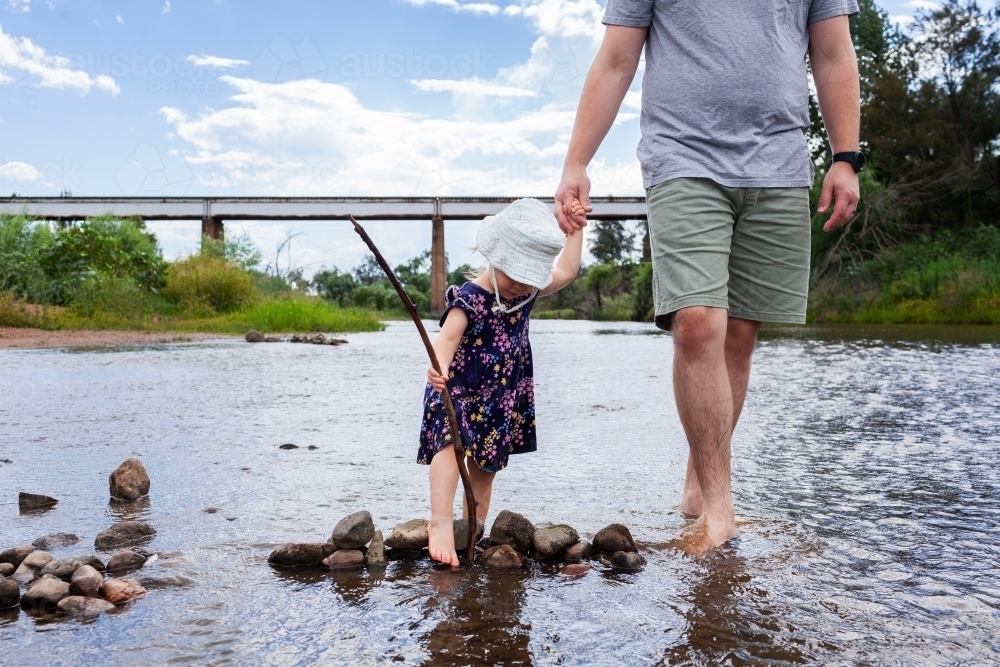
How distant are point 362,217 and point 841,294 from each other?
22438 mm

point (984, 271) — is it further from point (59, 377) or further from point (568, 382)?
point (59, 377)

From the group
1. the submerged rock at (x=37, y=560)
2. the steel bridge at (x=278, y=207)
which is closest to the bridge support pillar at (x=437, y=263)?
the steel bridge at (x=278, y=207)

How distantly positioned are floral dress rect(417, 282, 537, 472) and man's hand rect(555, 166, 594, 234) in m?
0.26

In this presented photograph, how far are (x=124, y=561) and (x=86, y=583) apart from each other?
0.69 ft

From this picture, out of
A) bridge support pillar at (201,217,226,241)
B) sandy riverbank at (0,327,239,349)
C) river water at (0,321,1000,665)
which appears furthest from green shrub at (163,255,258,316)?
bridge support pillar at (201,217,226,241)

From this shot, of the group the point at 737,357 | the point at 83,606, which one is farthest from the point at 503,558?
the point at 737,357

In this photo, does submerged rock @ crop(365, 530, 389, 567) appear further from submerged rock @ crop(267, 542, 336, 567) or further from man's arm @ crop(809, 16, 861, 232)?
man's arm @ crop(809, 16, 861, 232)

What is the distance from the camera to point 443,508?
2.28 metres

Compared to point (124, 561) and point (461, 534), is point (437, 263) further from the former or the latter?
point (124, 561)

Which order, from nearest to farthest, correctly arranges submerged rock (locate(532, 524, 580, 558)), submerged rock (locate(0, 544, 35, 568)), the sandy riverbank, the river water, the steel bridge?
1. the river water
2. submerged rock (locate(0, 544, 35, 568))
3. submerged rock (locate(532, 524, 580, 558))
4. the sandy riverbank
5. the steel bridge

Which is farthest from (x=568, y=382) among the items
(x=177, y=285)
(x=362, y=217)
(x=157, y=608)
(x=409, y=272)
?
(x=409, y=272)

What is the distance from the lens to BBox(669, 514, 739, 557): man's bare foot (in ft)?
7.55

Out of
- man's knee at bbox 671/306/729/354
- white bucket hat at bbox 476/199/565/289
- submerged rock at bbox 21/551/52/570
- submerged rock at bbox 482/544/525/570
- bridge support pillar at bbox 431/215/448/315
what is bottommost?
submerged rock at bbox 482/544/525/570

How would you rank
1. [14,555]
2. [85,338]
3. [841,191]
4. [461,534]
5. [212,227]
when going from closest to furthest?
[14,555] < [461,534] < [841,191] < [85,338] < [212,227]
